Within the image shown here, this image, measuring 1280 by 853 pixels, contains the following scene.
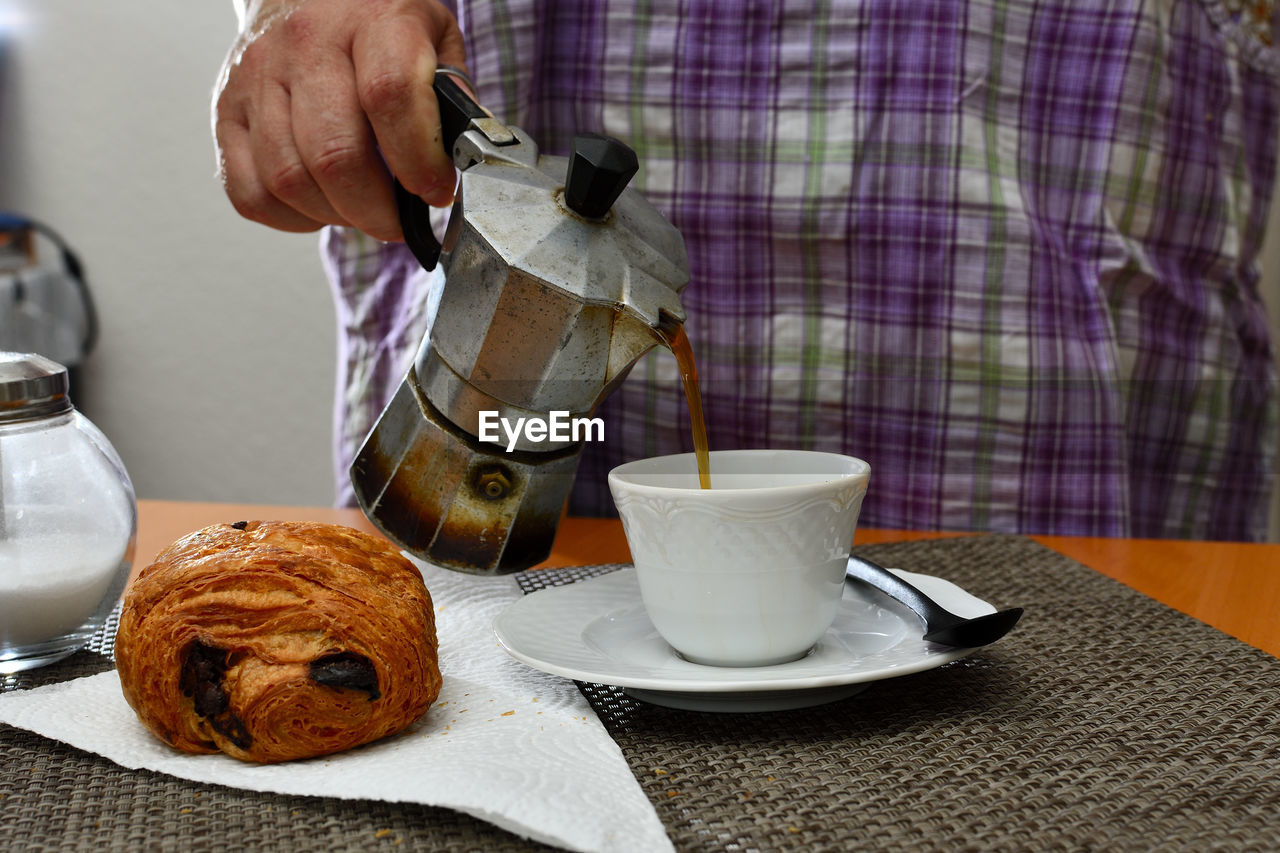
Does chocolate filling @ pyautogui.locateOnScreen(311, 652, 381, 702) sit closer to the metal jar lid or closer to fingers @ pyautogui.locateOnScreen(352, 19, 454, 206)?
the metal jar lid

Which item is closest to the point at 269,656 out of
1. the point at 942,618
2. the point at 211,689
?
the point at 211,689

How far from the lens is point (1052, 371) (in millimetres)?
961

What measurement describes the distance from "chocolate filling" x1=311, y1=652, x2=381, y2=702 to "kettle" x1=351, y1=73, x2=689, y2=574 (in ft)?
0.59

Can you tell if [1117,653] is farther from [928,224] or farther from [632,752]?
[928,224]

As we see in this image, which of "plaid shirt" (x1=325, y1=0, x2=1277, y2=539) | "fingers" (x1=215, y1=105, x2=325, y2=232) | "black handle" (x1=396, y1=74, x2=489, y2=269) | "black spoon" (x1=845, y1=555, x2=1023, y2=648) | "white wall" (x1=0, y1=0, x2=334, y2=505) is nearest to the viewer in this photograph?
"black spoon" (x1=845, y1=555, x2=1023, y2=648)

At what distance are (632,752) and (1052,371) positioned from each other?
67cm

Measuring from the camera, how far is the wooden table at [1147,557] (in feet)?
2.10

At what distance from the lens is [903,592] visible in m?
0.56

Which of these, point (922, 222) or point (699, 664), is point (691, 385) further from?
point (922, 222)

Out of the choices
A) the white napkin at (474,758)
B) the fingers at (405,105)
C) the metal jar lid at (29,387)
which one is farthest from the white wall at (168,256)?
the white napkin at (474,758)

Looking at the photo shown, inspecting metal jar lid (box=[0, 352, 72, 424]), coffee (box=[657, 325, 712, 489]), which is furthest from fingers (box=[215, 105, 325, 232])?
coffee (box=[657, 325, 712, 489])

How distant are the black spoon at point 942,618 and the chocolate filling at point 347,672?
25 cm

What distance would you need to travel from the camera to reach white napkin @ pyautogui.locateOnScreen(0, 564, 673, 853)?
37 centimetres

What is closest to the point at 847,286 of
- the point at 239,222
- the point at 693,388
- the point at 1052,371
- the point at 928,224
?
the point at 928,224
